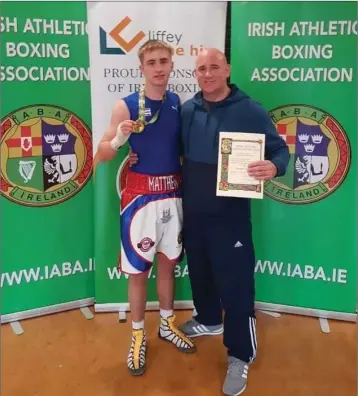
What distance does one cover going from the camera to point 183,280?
332cm

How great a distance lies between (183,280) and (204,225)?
870 mm

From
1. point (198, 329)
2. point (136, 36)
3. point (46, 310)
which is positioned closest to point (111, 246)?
point (46, 310)

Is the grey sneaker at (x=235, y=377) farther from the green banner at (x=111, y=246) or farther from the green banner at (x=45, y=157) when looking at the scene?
the green banner at (x=45, y=157)

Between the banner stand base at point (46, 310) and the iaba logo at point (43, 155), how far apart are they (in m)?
0.63

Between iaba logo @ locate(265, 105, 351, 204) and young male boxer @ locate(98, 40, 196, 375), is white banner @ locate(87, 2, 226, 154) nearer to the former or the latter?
young male boxer @ locate(98, 40, 196, 375)

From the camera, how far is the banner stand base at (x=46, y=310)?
320cm

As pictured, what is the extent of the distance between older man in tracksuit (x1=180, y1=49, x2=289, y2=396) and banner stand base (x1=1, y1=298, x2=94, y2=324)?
1.07 meters

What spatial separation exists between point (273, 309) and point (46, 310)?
53.0 inches

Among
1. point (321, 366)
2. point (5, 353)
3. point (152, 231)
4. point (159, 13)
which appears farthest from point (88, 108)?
point (321, 366)

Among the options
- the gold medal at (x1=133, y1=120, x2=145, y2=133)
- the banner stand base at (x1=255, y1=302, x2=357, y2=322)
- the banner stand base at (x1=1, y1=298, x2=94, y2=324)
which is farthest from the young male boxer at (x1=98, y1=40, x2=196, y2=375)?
the banner stand base at (x1=255, y1=302, x2=357, y2=322)

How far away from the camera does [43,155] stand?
307 centimetres

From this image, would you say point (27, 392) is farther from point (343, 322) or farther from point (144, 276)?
point (343, 322)

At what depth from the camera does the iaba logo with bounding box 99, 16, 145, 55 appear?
291 cm

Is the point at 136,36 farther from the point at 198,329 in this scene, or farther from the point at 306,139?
the point at 198,329
